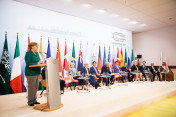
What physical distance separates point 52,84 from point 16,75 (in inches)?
111

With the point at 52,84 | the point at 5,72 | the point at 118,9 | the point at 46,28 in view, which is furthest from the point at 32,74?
Answer: the point at 118,9

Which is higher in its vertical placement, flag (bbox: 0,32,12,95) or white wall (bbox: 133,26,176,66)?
white wall (bbox: 133,26,176,66)

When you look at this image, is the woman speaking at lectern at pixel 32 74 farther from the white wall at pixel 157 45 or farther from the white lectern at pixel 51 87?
the white wall at pixel 157 45

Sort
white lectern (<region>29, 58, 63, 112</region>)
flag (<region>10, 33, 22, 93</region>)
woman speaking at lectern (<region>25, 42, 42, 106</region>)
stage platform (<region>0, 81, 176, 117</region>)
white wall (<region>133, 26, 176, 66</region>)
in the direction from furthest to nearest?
1. white wall (<region>133, 26, 176, 66</region>)
2. flag (<region>10, 33, 22, 93</region>)
3. woman speaking at lectern (<region>25, 42, 42, 106</region>)
4. white lectern (<region>29, 58, 63, 112</region>)
5. stage platform (<region>0, 81, 176, 117</region>)

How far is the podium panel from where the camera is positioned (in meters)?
2.97

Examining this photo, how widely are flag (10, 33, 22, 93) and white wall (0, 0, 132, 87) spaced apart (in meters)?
0.33

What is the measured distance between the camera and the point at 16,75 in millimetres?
5152

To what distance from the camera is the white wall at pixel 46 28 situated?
210 inches

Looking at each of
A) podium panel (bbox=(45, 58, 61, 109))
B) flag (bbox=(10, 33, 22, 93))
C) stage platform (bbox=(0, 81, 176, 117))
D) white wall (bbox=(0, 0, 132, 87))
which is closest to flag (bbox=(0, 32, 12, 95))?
flag (bbox=(10, 33, 22, 93))

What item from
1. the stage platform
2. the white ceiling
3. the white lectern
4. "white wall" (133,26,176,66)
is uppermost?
the white ceiling

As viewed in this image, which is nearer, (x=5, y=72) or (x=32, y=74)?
(x=32, y=74)

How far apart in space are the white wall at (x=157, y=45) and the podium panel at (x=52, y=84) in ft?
29.4

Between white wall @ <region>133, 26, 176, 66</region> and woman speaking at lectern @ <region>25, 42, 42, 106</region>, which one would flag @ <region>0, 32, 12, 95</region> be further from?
white wall @ <region>133, 26, 176, 66</region>

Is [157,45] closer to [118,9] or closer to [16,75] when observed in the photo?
[118,9]
